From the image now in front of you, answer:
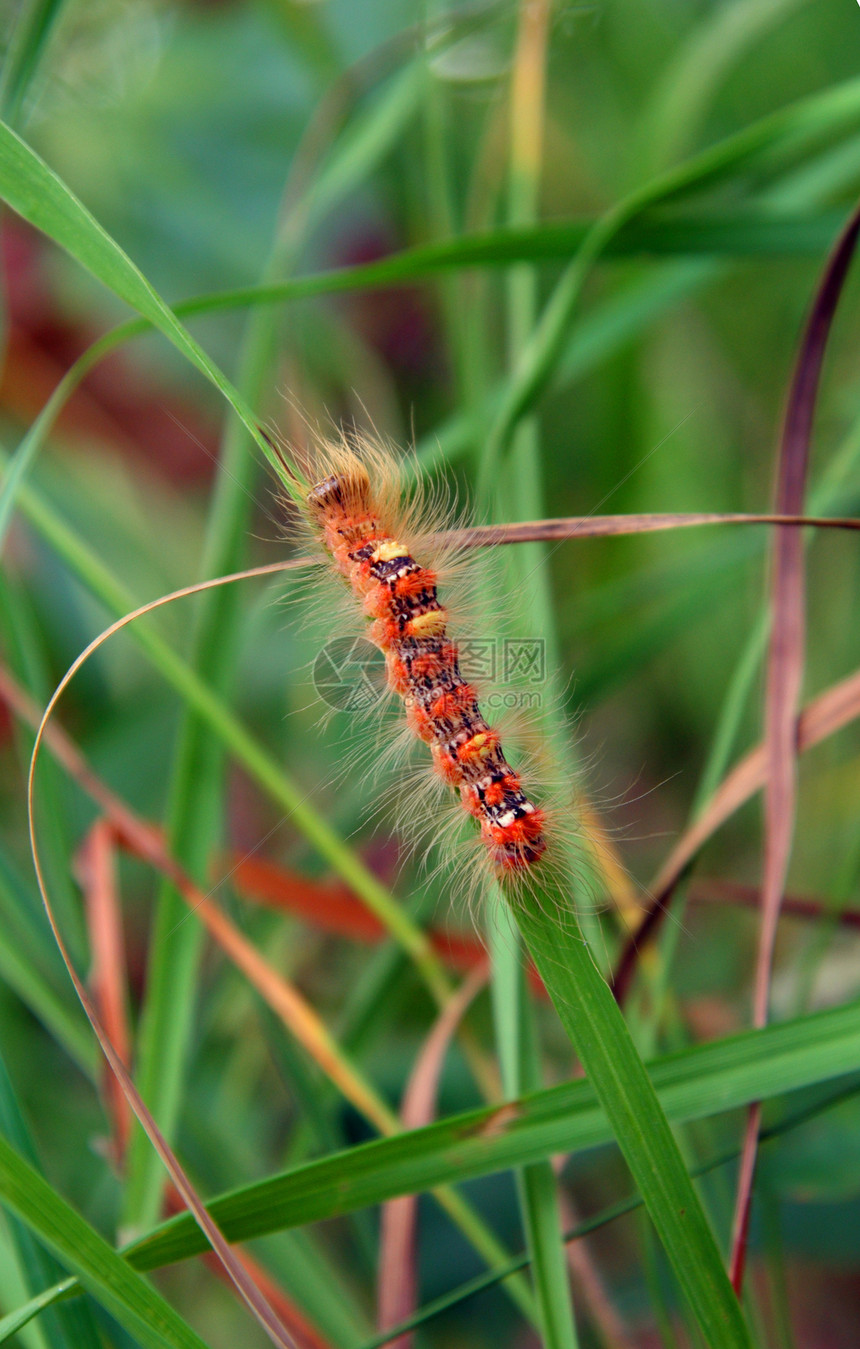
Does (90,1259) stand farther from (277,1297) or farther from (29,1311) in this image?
(277,1297)

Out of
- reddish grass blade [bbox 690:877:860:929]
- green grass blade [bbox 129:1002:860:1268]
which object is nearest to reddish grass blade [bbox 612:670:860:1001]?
green grass blade [bbox 129:1002:860:1268]

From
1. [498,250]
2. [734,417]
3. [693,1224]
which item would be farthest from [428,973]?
[734,417]

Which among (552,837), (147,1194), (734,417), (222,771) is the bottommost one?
(147,1194)

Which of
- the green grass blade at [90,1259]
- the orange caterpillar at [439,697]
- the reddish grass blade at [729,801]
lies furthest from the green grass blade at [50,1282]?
the reddish grass blade at [729,801]

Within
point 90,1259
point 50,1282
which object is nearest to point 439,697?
point 90,1259

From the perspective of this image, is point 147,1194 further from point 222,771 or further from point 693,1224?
point 693,1224

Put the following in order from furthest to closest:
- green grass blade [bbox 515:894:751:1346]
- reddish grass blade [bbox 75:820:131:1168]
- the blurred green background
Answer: the blurred green background < reddish grass blade [bbox 75:820:131:1168] < green grass blade [bbox 515:894:751:1346]

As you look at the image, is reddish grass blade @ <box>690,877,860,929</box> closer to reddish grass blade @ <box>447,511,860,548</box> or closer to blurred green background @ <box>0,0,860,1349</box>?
blurred green background @ <box>0,0,860,1349</box>
